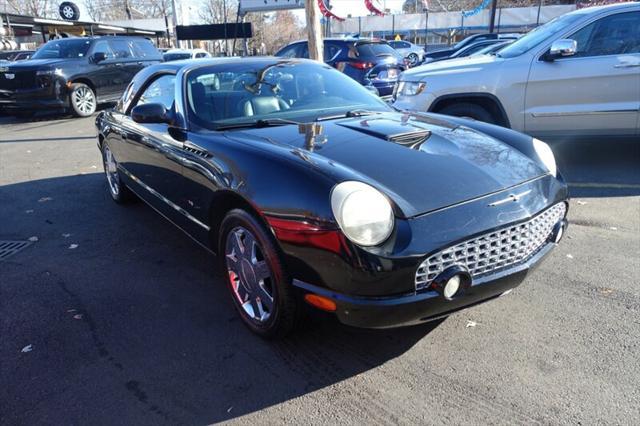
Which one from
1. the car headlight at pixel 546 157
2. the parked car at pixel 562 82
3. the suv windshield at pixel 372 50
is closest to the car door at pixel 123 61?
the suv windshield at pixel 372 50

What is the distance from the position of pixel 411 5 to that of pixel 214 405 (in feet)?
230

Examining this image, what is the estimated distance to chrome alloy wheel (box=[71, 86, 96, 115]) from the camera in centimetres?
1127

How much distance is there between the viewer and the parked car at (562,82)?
5277mm

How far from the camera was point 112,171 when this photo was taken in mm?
5238

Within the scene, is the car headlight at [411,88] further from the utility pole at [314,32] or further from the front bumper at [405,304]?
the front bumper at [405,304]

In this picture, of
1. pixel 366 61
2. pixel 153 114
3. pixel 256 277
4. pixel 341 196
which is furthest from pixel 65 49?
pixel 341 196

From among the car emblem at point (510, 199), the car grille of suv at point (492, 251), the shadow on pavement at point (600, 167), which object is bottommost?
the shadow on pavement at point (600, 167)

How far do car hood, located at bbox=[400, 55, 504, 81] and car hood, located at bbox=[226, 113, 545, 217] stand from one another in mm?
2943

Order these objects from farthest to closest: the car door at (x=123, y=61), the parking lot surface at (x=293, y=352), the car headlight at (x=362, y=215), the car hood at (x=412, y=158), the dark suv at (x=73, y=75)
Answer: the car door at (x=123, y=61) → the dark suv at (x=73, y=75) → the car hood at (x=412, y=158) → the parking lot surface at (x=293, y=352) → the car headlight at (x=362, y=215)

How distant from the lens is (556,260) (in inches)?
139

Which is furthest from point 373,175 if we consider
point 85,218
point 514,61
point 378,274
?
point 514,61

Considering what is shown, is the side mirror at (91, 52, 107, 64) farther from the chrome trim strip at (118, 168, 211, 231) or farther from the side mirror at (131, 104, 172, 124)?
the side mirror at (131, 104, 172, 124)

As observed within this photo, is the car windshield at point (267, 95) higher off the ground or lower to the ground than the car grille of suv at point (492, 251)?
higher

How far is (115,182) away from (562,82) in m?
5.12
